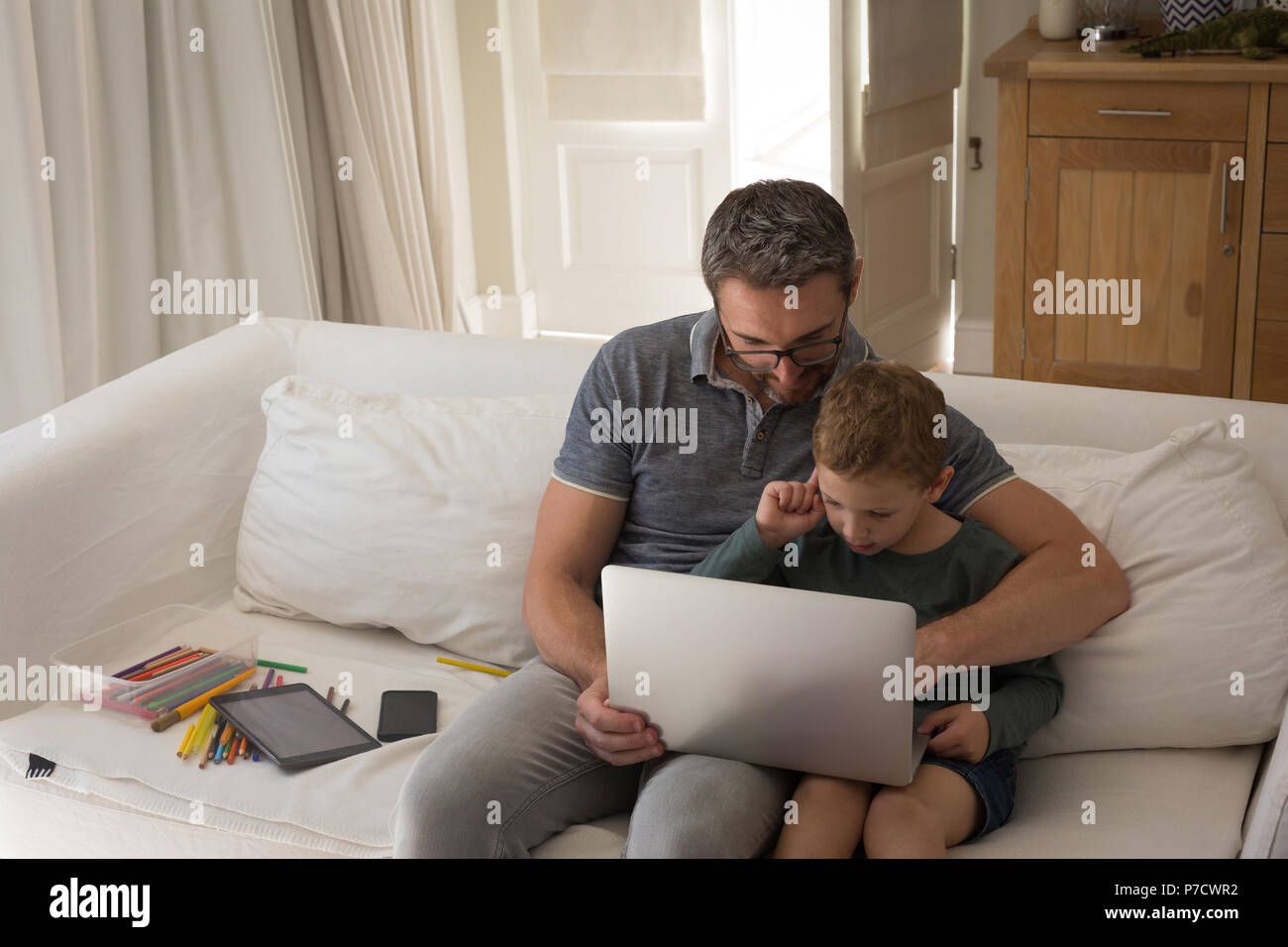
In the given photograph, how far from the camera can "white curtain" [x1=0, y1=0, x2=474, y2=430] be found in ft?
8.54

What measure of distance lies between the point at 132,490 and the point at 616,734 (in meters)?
0.91

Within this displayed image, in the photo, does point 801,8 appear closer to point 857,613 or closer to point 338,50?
point 338,50

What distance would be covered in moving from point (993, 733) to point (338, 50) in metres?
2.71

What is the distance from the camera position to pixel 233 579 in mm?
2070

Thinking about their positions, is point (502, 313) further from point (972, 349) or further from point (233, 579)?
point (233, 579)

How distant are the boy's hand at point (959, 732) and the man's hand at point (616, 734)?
0.92ft

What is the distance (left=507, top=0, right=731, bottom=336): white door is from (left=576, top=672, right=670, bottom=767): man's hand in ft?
9.69

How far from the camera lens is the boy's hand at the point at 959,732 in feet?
4.47

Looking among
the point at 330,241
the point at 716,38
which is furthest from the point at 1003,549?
the point at 716,38

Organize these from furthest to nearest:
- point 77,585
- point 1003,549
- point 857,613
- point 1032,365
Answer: point 1032,365
point 77,585
point 1003,549
point 857,613

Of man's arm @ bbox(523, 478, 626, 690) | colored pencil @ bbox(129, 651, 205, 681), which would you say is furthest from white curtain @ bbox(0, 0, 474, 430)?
man's arm @ bbox(523, 478, 626, 690)

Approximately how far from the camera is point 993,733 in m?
1.38

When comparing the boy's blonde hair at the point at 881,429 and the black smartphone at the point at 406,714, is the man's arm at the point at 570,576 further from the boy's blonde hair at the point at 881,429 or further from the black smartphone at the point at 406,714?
the boy's blonde hair at the point at 881,429

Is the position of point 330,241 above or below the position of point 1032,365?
above
